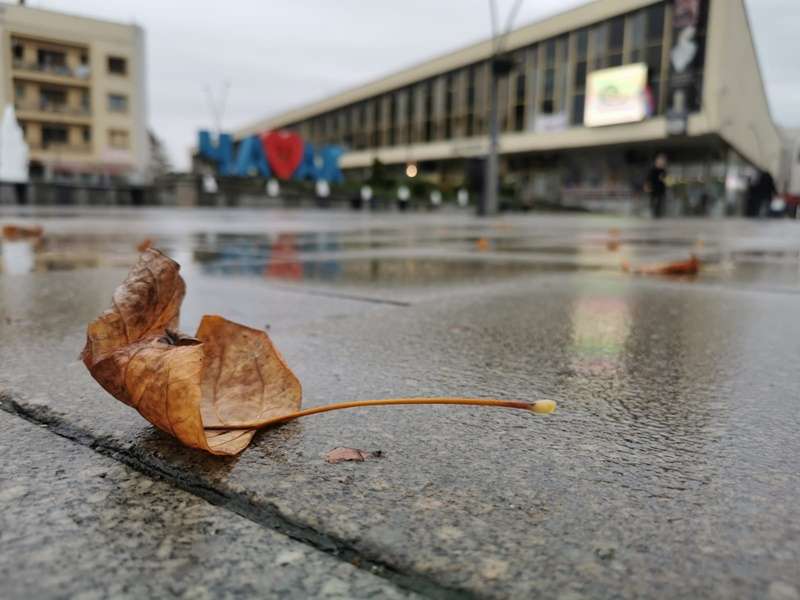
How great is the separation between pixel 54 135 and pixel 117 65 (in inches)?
250

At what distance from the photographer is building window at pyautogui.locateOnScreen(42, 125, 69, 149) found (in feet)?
137

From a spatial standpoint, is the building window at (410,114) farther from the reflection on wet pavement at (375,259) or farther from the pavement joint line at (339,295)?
the pavement joint line at (339,295)

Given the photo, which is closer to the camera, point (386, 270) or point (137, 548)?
point (137, 548)

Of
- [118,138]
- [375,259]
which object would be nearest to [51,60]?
[118,138]

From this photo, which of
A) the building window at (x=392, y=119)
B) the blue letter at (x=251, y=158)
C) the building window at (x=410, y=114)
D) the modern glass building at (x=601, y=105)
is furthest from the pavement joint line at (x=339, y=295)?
the building window at (x=392, y=119)

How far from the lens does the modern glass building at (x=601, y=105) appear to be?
103ft

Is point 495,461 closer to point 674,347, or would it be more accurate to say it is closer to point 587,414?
point 587,414

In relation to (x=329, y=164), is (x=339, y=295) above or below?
below

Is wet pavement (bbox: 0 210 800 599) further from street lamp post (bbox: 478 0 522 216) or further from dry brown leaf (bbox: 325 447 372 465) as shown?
street lamp post (bbox: 478 0 522 216)

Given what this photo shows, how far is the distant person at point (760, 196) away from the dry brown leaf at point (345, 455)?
32962 millimetres

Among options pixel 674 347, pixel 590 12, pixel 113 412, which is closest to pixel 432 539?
pixel 113 412

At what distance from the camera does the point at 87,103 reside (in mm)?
43312

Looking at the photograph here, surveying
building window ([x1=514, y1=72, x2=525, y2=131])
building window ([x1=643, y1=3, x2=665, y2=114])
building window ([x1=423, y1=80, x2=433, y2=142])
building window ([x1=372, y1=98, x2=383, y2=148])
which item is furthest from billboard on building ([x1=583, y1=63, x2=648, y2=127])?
building window ([x1=372, y1=98, x2=383, y2=148])

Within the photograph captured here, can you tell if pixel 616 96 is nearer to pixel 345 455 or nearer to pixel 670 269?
pixel 670 269
